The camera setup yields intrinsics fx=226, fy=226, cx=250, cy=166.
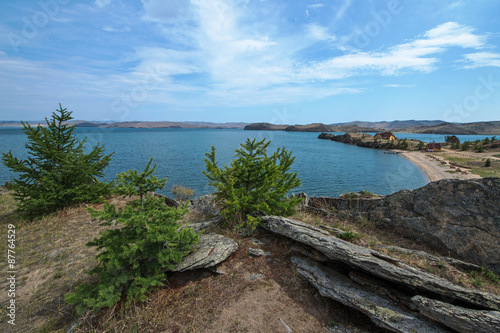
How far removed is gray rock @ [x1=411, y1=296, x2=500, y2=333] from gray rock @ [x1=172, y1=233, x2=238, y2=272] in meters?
4.60

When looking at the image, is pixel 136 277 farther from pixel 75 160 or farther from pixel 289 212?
pixel 75 160

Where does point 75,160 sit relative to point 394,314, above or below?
above

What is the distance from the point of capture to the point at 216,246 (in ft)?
22.4

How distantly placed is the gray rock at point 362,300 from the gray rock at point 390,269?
0.46 m

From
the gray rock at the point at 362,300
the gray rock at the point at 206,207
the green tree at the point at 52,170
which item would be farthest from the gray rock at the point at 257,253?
the green tree at the point at 52,170

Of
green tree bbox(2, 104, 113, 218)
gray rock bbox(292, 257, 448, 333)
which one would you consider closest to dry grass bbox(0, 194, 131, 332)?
green tree bbox(2, 104, 113, 218)

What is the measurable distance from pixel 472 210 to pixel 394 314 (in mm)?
5427

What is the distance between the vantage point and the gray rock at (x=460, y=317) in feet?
12.2

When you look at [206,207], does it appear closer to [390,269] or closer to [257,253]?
[257,253]

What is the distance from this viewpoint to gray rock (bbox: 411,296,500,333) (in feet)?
12.2

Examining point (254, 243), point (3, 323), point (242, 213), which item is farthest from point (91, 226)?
point (254, 243)

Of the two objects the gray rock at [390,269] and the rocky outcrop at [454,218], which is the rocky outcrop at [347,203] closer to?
the rocky outcrop at [454,218]

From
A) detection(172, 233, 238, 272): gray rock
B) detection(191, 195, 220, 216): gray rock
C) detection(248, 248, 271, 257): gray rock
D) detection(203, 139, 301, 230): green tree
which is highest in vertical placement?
detection(203, 139, 301, 230): green tree

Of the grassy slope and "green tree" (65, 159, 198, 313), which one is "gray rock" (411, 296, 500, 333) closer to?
the grassy slope
